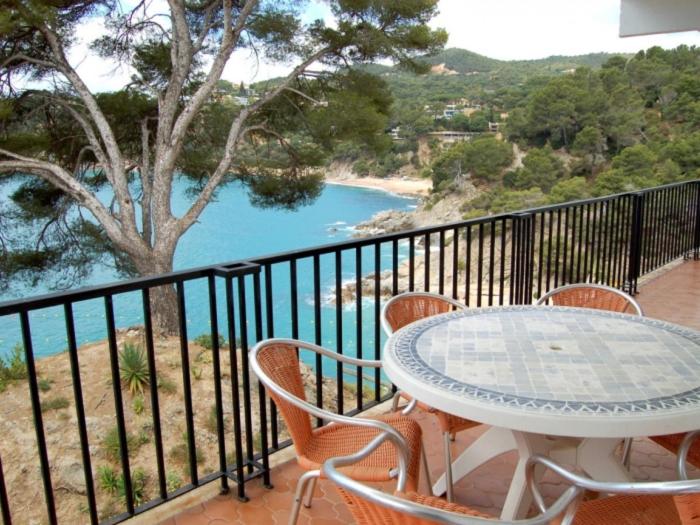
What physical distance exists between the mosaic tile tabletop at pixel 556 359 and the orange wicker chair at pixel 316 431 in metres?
0.24

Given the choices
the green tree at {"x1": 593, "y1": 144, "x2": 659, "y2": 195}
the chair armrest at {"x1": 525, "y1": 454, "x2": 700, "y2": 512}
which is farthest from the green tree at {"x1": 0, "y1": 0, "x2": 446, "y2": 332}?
the green tree at {"x1": 593, "y1": 144, "x2": 659, "y2": 195}

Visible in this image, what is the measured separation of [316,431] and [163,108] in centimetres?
1272

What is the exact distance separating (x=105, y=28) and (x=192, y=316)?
14279 mm

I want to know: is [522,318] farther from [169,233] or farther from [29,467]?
[169,233]

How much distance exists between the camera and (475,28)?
146 feet

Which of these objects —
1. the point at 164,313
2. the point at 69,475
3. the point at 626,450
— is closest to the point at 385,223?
the point at 164,313

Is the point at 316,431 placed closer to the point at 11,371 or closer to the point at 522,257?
the point at 522,257

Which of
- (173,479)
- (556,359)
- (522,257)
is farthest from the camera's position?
(173,479)

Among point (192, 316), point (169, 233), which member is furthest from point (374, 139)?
point (192, 316)

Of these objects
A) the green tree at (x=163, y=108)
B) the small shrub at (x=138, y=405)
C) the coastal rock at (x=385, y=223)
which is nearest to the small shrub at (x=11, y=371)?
the green tree at (x=163, y=108)

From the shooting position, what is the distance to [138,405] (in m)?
10.5

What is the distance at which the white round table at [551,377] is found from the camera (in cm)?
148

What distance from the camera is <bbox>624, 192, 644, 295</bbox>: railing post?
5195mm

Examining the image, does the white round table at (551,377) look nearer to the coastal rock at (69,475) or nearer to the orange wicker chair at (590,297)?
the orange wicker chair at (590,297)
